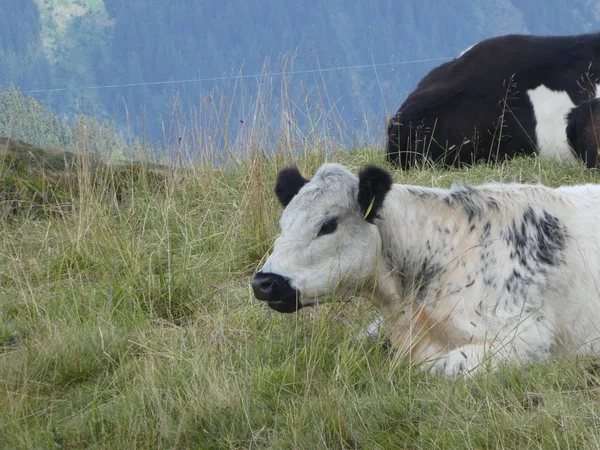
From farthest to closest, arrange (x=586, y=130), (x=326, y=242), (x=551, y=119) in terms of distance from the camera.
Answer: (x=551, y=119) < (x=586, y=130) < (x=326, y=242)

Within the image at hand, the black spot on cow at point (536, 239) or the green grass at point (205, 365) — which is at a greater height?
the black spot on cow at point (536, 239)

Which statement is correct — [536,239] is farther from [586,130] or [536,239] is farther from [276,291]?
[586,130]

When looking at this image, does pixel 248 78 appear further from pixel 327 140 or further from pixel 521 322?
pixel 521 322

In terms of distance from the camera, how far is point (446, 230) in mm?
6828

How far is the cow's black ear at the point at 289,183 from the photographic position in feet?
22.2

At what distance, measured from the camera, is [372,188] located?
6.42 m

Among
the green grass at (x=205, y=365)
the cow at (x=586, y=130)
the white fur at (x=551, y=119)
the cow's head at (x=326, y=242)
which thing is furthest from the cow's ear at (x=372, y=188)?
the white fur at (x=551, y=119)

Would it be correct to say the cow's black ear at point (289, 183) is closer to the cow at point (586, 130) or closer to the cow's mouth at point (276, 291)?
the cow's mouth at point (276, 291)

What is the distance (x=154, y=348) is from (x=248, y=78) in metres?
5.59

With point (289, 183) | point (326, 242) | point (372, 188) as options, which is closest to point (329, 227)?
point (326, 242)

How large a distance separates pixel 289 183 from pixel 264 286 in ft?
3.19

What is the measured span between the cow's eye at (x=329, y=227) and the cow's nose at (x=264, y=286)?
536mm

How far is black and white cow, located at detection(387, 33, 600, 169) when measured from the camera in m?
11.8

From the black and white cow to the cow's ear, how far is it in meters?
5.21
